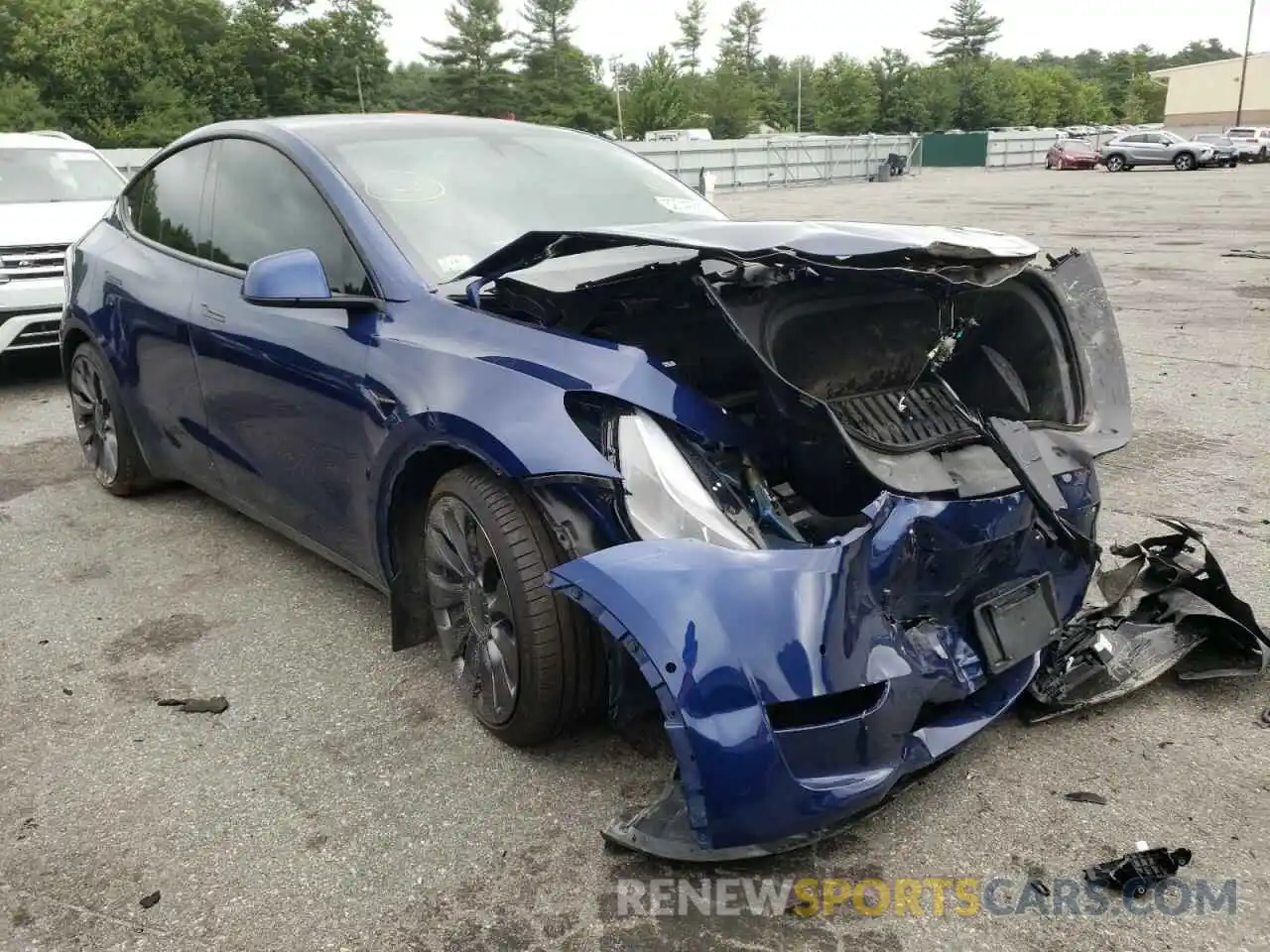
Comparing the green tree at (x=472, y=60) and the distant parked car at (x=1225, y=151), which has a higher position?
the green tree at (x=472, y=60)

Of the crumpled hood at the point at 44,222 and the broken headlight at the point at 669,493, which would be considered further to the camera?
the crumpled hood at the point at 44,222

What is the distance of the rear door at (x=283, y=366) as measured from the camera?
316 cm

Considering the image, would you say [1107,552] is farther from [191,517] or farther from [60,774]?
[191,517]

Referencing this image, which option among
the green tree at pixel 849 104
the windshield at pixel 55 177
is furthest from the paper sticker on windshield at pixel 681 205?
the green tree at pixel 849 104

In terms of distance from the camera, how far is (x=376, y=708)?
3.11 meters

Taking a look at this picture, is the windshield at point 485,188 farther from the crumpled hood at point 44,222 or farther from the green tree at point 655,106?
the green tree at point 655,106

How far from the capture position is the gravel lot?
2.20 metres

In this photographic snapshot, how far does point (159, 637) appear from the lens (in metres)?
3.63

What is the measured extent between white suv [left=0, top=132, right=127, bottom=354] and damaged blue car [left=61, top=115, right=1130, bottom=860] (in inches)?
170

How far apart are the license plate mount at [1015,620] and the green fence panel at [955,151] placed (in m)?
51.3

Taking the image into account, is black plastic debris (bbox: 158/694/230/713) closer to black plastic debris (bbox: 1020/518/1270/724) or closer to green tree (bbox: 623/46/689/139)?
black plastic debris (bbox: 1020/518/1270/724)

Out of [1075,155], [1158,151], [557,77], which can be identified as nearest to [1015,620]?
[1158,151]

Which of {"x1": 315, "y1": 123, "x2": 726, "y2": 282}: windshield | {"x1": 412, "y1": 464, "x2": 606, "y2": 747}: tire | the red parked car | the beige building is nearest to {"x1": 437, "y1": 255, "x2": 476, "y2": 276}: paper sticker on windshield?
{"x1": 315, "y1": 123, "x2": 726, "y2": 282}: windshield

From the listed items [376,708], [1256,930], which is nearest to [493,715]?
[376,708]
